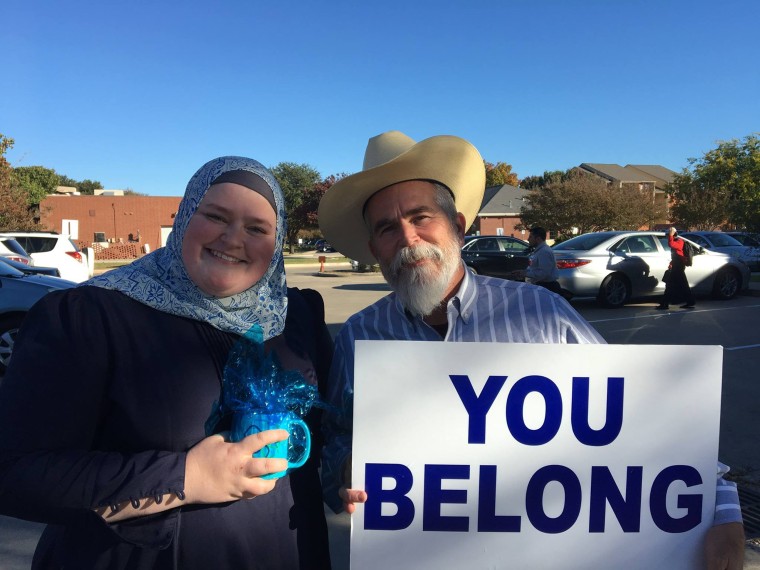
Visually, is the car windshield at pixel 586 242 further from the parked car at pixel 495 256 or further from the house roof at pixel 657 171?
the house roof at pixel 657 171

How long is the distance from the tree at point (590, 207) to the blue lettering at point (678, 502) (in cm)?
3244

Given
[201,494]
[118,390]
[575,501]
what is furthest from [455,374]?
[118,390]

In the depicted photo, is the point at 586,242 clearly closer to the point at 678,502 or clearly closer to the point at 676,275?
the point at 676,275

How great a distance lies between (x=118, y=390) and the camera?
1.33 metres

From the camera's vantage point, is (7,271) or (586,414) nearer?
(586,414)

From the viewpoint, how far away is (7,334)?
638 centimetres

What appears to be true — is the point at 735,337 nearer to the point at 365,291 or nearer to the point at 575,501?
the point at 575,501

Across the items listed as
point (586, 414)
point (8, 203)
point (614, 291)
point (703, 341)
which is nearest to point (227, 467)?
point (586, 414)

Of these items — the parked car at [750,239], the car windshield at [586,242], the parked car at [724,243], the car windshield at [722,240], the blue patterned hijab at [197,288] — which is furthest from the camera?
the car windshield at [722,240]

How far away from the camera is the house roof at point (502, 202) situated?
48.8 meters

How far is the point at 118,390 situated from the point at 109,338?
0.13m

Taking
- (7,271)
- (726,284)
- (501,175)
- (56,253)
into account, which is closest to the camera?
(7,271)

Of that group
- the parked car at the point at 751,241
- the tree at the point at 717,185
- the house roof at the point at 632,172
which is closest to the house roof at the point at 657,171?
the house roof at the point at 632,172

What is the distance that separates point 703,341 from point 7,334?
30.4 ft
